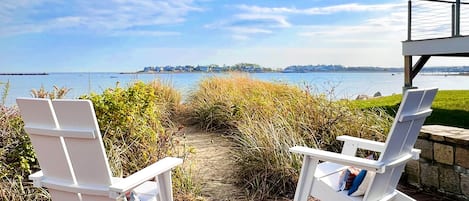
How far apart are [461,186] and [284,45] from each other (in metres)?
13.3

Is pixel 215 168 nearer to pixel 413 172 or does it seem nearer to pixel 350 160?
pixel 413 172

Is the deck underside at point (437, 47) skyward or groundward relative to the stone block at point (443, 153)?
skyward

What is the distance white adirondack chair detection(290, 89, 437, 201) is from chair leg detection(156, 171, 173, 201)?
2.42ft

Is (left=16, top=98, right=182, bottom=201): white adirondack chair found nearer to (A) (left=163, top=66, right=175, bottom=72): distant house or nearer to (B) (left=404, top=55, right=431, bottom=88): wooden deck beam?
(A) (left=163, top=66, right=175, bottom=72): distant house

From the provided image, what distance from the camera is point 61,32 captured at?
14.6 metres

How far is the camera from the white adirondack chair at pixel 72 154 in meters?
1.87

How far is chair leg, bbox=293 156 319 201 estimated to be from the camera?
2.51 meters

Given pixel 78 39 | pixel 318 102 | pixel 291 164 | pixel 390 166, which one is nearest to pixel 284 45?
pixel 78 39

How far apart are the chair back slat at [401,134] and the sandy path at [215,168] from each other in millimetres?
1276

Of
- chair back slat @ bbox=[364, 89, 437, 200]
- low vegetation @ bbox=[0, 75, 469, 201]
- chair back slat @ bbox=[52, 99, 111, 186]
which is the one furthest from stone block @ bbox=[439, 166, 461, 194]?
chair back slat @ bbox=[52, 99, 111, 186]

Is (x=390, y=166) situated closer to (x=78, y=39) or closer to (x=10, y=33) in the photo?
(x=10, y=33)

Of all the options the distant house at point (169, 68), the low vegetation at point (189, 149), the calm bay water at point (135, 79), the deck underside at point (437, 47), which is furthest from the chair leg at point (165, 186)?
the distant house at point (169, 68)

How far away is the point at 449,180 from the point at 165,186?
2.44 metres

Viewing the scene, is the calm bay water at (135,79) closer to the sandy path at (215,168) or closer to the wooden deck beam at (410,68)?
the sandy path at (215,168)
